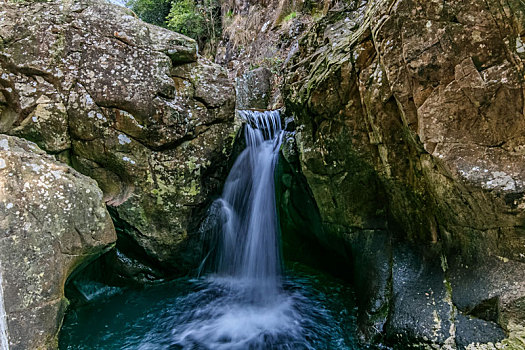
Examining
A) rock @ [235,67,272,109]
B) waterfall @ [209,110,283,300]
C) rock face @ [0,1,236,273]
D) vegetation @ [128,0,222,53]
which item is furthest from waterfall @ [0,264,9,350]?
vegetation @ [128,0,222,53]

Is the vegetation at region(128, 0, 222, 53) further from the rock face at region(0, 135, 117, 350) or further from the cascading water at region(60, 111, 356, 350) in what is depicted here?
the rock face at region(0, 135, 117, 350)

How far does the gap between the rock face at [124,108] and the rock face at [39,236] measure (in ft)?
4.61

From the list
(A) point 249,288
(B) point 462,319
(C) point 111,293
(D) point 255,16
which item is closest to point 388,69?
(B) point 462,319

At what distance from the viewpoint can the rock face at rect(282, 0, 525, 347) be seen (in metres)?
3.30

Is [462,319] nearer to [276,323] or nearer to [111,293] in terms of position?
[276,323]

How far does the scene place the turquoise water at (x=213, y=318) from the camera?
4582mm

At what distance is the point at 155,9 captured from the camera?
68.8 feet

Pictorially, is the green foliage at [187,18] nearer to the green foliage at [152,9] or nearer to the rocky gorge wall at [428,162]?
the green foliage at [152,9]

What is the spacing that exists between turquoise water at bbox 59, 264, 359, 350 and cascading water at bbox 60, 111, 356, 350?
1 cm

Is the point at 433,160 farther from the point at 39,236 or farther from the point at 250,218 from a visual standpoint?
the point at 39,236

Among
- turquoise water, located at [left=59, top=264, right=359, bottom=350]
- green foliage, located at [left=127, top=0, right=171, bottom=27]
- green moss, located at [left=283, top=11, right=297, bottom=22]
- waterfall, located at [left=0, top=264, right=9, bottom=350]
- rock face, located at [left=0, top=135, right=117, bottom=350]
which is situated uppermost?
green foliage, located at [left=127, top=0, right=171, bottom=27]

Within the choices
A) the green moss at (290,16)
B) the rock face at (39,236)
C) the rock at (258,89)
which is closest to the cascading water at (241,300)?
the rock face at (39,236)

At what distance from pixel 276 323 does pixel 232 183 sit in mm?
2979

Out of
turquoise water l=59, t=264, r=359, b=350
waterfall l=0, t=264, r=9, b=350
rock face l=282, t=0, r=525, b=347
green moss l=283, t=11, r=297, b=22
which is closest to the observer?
waterfall l=0, t=264, r=9, b=350
